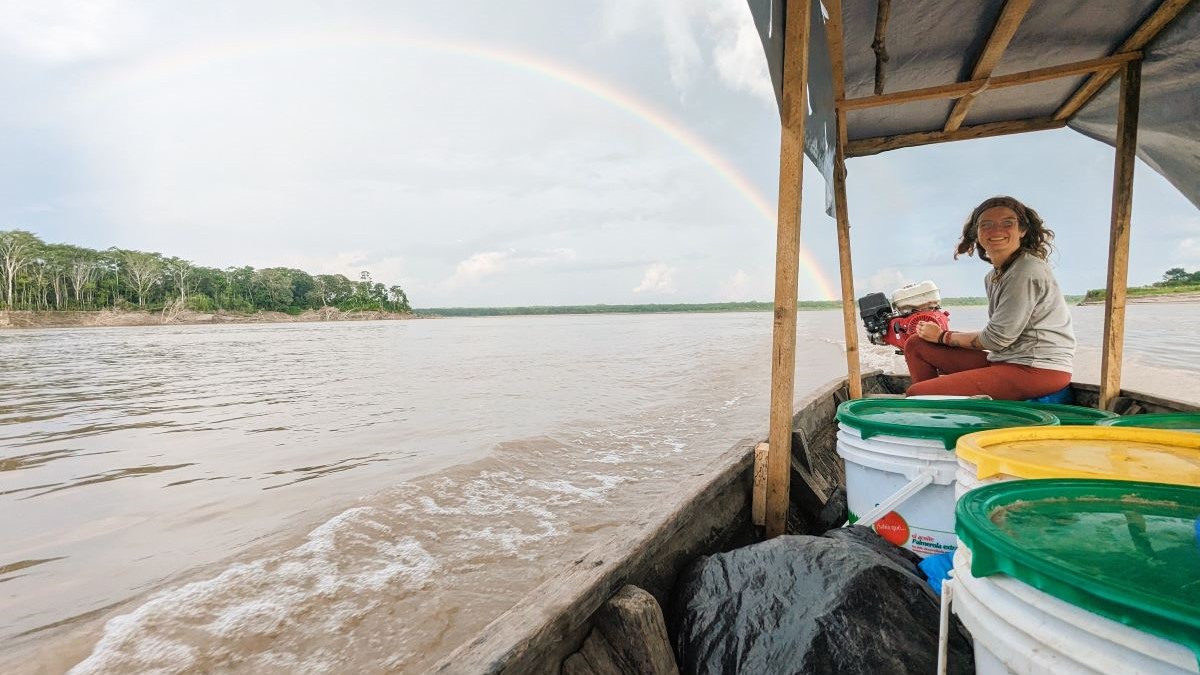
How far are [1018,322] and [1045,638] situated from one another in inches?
130

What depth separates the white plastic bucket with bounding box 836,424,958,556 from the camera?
1.83 metres

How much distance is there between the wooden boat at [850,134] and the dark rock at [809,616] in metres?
0.22

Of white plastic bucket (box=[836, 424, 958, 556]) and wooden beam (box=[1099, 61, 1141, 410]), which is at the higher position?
wooden beam (box=[1099, 61, 1141, 410])

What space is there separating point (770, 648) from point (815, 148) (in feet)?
11.2

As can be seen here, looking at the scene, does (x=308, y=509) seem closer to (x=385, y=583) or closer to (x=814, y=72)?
(x=385, y=583)

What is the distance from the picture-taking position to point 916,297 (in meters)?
5.23

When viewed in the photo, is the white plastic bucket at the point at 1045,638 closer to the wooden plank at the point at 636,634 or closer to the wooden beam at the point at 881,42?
the wooden plank at the point at 636,634

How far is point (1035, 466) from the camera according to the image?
123 centimetres

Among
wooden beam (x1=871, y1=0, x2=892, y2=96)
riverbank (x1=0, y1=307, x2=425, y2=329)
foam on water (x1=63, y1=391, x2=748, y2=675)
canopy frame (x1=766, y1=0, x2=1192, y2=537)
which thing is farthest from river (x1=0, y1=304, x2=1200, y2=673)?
riverbank (x1=0, y1=307, x2=425, y2=329)

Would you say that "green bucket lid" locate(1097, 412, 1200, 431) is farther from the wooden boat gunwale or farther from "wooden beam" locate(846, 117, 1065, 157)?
"wooden beam" locate(846, 117, 1065, 157)

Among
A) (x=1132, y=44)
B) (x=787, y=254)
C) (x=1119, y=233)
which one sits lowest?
(x=787, y=254)

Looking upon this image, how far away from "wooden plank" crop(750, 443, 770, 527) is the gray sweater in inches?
78.0

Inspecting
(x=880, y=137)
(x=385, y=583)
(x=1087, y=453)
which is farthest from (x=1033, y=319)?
(x=385, y=583)

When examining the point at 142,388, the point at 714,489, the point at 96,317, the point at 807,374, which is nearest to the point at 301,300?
the point at 96,317
